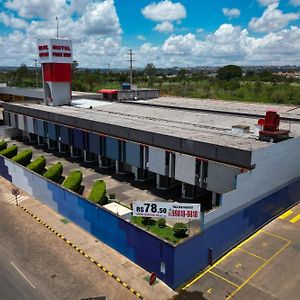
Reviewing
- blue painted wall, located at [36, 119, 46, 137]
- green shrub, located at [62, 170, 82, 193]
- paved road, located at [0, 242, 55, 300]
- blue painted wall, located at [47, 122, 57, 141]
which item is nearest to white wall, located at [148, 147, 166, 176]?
green shrub, located at [62, 170, 82, 193]

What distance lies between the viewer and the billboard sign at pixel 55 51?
200 feet

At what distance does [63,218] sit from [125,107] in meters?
33.8

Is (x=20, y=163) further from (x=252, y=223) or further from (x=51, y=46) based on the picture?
(x=252, y=223)

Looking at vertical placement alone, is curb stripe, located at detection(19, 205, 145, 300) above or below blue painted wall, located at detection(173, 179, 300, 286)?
below

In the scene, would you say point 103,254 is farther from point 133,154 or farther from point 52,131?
point 52,131

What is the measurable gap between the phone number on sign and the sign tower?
45842 mm

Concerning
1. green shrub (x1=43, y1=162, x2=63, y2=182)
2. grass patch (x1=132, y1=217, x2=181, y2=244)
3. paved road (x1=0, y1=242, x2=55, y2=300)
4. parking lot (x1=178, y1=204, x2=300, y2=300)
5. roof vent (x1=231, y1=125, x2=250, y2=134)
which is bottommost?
paved road (x1=0, y1=242, x2=55, y2=300)

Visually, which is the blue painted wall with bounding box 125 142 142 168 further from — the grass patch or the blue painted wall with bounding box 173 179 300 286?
the blue painted wall with bounding box 173 179 300 286

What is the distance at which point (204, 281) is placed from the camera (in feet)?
79.0

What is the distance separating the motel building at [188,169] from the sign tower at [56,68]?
803cm

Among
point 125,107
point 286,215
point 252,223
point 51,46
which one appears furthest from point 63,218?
point 51,46

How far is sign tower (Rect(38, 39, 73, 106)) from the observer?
6147 cm

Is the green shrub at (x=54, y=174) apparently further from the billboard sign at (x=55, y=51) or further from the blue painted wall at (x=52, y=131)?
the billboard sign at (x=55, y=51)

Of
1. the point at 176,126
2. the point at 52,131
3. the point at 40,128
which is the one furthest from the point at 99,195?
the point at 40,128
